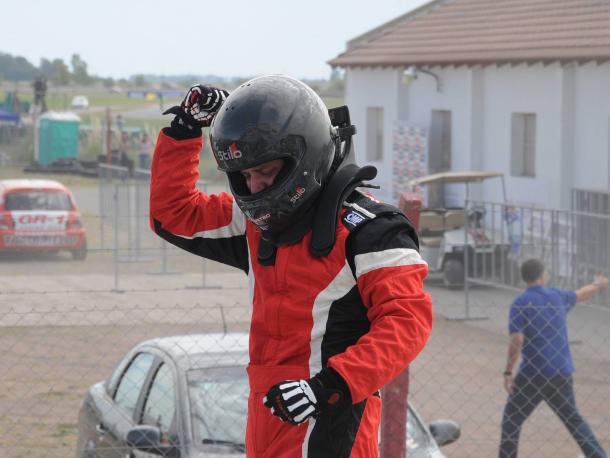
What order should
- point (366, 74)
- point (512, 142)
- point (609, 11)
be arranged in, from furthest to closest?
point (366, 74), point (512, 142), point (609, 11)

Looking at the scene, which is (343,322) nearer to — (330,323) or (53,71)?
(330,323)

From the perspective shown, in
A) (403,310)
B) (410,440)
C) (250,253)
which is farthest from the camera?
(410,440)

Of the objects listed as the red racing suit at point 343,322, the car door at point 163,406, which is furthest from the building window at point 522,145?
the red racing suit at point 343,322

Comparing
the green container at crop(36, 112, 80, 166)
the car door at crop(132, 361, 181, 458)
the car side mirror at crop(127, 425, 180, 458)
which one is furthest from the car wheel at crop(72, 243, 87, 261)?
the green container at crop(36, 112, 80, 166)

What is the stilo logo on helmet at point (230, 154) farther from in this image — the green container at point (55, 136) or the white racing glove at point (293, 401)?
the green container at point (55, 136)

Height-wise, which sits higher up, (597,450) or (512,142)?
(512,142)

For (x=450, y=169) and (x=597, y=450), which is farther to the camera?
(x=450, y=169)

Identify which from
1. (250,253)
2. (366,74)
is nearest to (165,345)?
(250,253)

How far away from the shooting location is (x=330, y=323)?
11.5ft

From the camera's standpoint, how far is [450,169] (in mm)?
23656

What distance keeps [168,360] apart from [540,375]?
2704 mm

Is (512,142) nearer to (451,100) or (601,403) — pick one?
(451,100)

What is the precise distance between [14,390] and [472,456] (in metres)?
3.35

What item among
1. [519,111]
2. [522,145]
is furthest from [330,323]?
[522,145]
